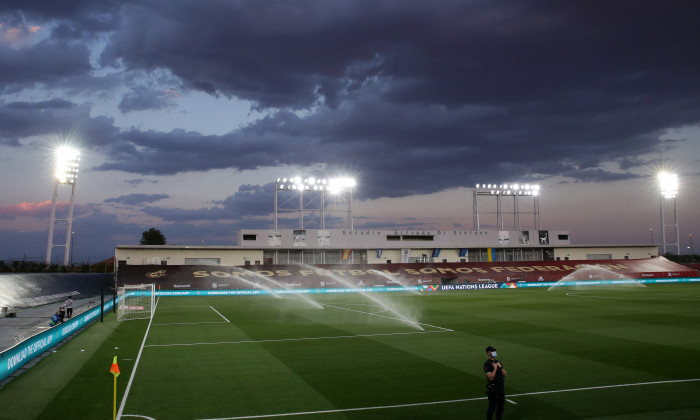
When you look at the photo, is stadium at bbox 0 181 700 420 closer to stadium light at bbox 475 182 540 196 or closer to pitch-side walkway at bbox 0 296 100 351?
pitch-side walkway at bbox 0 296 100 351

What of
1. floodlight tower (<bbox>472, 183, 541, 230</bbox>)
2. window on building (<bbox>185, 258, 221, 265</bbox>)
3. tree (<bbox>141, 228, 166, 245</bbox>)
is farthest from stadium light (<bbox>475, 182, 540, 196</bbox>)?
tree (<bbox>141, 228, 166, 245</bbox>)

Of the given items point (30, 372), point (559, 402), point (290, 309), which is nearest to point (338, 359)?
point (559, 402)

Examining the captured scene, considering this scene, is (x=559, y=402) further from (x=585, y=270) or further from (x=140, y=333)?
(x=585, y=270)

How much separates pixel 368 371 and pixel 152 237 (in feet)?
469

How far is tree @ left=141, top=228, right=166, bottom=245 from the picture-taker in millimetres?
145250

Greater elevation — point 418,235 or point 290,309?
point 418,235

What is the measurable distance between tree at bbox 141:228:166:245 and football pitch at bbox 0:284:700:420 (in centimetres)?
12116

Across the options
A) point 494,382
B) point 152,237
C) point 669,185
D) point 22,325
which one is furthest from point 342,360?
point 152,237

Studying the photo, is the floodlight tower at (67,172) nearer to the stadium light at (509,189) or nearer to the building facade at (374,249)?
the building facade at (374,249)

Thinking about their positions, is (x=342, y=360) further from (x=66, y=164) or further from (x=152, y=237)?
(x=152, y=237)

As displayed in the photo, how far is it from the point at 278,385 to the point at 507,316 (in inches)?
917

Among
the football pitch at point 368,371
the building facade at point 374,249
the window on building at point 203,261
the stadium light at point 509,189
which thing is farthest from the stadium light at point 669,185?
the window on building at point 203,261

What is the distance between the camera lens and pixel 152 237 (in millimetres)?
147250

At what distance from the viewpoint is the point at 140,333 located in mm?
27984
